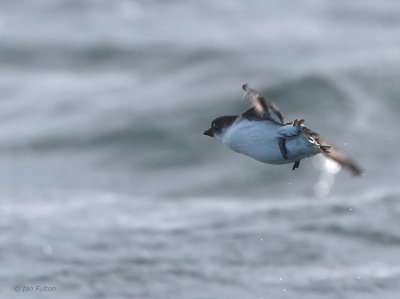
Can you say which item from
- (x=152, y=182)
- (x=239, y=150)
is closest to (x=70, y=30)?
(x=152, y=182)

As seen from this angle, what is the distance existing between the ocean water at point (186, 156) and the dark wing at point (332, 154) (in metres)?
9.80

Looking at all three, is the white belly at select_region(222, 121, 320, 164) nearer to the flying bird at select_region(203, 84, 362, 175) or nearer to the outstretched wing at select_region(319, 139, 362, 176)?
the flying bird at select_region(203, 84, 362, 175)

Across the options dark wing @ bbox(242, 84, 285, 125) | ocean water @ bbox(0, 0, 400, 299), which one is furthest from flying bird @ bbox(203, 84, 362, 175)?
ocean water @ bbox(0, 0, 400, 299)

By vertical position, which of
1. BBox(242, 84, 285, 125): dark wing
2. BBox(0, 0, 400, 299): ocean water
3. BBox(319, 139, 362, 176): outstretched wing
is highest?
BBox(0, 0, 400, 299): ocean water

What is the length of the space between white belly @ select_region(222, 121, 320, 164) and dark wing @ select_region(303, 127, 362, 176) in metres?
0.09

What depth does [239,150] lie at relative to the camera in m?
7.94

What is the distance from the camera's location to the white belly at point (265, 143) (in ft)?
24.7

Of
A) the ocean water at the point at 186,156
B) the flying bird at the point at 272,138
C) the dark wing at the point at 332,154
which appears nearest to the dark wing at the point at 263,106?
the flying bird at the point at 272,138

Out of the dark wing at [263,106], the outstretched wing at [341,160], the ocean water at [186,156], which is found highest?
the ocean water at [186,156]

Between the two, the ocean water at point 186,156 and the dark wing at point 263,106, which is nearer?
the dark wing at point 263,106

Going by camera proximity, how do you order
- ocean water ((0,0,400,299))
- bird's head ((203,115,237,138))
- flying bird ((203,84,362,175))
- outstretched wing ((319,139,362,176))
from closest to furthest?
flying bird ((203,84,362,175)) → outstretched wing ((319,139,362,176)) → bird's head ((203,115,237,138)) → ocean water ((0,0,400,299))

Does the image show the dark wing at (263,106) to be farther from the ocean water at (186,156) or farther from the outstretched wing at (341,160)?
the ocean water at (186,156)

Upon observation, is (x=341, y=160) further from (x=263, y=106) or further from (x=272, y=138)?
(x=263, y=106)

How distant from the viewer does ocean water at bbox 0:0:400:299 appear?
19.9 m
